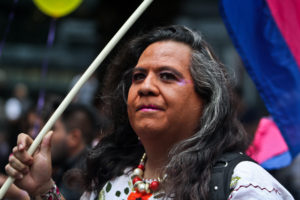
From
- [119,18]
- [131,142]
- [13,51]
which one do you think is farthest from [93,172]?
[13,51]

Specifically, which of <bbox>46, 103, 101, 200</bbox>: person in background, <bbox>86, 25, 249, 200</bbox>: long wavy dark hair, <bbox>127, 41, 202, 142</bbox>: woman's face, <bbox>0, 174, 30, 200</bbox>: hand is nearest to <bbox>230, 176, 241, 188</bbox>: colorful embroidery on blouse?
<bbox>86, 25, 249, 200</bbox>: long wavy dark hair

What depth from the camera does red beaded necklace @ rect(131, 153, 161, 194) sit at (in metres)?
2.67

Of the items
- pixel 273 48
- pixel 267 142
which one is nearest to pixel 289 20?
pixel 273 48

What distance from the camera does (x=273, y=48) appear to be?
3441 millimetres

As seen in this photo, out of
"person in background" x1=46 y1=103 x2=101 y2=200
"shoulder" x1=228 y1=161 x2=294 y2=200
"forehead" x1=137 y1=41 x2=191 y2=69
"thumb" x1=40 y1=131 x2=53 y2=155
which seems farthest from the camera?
"person in background" x1=46 y1=103 x2=101 y2=200

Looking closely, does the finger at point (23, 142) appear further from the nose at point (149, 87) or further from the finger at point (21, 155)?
the nose at point (149, 87)

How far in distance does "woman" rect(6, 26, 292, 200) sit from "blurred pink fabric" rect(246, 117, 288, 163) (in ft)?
3.48

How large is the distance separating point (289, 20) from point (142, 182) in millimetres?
1434

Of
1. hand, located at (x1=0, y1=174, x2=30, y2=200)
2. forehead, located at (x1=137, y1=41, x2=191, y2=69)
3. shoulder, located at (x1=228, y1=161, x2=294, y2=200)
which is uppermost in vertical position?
forehead, located at (x1=137, y1=41, x2=191, y2=69)

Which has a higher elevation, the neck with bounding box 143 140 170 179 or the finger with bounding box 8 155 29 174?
the finger with bounding box 8 155 29 174

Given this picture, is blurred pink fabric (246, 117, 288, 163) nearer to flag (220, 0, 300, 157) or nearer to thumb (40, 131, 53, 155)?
flag (220, 0, 300, 157)

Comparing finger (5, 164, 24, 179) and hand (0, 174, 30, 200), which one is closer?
finger (5, 164, 24, 179)

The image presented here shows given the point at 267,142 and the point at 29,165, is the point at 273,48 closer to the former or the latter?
the point at 267,142

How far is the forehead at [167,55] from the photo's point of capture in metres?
2.70
